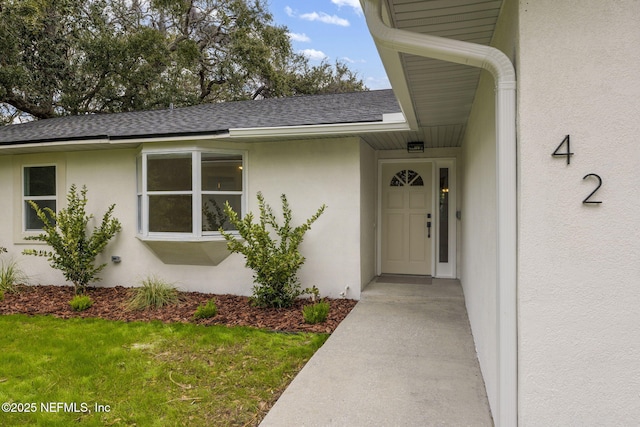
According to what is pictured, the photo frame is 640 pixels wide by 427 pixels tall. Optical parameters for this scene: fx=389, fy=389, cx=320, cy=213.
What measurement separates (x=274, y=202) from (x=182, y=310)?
84.8 inches

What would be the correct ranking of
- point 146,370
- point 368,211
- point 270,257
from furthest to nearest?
point 368,211, point 270,257, point 146,370

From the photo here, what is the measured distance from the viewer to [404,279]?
282 inches

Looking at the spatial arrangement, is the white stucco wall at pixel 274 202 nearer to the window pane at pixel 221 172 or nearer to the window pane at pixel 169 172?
the window pane at pixel 221 172

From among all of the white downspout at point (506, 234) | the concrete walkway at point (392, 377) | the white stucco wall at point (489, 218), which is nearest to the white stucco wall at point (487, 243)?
the white stucco wall at point (489, 218)

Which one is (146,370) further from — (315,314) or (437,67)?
(437,67)

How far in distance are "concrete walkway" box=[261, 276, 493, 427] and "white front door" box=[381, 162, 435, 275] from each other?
2.33 meters

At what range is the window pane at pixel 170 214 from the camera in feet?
20.1

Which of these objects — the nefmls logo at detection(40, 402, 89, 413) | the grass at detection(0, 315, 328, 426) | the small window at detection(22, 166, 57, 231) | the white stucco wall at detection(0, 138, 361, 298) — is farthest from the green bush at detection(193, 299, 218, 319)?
the small window at detection(22, 166, 57, 231)

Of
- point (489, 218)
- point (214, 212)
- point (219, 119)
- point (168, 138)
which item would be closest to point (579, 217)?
point (489, 218)

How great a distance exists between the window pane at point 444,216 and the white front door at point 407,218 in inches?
7.6

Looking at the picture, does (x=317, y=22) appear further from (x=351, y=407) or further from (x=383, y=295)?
(x=351, y=407)

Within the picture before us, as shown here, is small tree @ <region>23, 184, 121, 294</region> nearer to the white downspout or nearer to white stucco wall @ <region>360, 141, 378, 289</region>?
white stucco wall @ <region>360, 141, 378, 289</region>

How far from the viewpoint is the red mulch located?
5.11m

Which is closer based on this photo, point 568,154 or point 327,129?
point 568,154
